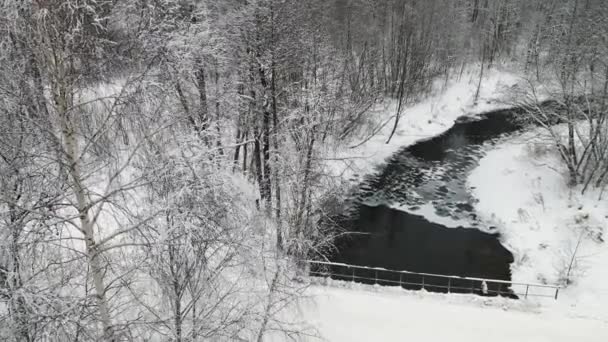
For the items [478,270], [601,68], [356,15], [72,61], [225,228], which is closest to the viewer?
[72,61]

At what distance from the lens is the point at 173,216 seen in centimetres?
711

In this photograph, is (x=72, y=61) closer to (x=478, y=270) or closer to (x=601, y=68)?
(x=478, y=270)

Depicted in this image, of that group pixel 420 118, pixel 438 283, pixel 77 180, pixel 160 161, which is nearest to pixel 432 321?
pixel 438 283

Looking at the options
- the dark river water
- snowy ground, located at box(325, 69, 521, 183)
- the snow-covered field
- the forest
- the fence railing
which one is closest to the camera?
the forest

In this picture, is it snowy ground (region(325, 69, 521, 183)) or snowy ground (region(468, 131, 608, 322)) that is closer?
snowy ground (region(468, 131, 608, 322))

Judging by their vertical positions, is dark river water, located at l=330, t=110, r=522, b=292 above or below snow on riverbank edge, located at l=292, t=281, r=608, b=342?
below

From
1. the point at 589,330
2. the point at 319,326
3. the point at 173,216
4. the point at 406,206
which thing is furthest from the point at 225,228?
the point at 406,206

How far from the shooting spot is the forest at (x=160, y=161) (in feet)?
21.1

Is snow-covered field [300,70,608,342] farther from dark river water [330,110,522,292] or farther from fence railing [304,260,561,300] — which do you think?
dark river water [330,110,522,292]

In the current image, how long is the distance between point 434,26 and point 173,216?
3712 cm

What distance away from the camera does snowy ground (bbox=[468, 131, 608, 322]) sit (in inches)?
645

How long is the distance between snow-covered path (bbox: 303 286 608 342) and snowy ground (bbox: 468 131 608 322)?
1331mm

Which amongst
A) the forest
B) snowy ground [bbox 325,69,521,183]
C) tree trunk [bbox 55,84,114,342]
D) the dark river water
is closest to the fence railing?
the dark river water

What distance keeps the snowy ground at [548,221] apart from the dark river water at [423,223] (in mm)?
783
